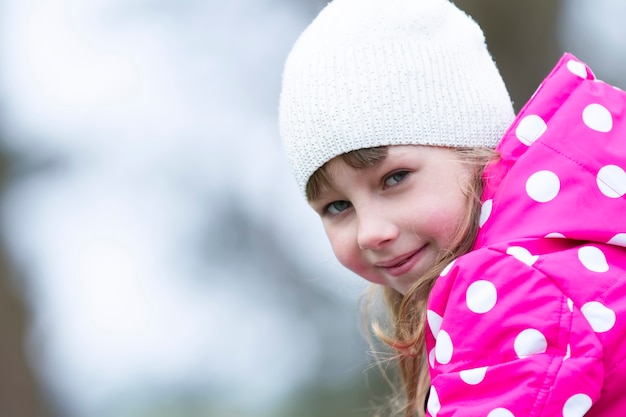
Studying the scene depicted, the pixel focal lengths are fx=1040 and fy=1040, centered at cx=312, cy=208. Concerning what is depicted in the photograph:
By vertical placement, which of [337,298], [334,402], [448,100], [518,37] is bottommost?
[334,402]

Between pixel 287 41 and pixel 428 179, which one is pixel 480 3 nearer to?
pixel 287 41

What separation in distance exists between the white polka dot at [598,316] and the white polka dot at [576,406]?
3.8 inches

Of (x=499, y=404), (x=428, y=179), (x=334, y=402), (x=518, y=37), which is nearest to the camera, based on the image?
(x=499, y=404)

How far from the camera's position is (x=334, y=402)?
6.72 meters

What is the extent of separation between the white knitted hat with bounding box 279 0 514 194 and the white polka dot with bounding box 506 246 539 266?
376mm

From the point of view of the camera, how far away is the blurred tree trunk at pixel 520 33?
443cm

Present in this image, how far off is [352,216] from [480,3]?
9.71 feet

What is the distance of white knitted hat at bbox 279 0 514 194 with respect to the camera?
188cm

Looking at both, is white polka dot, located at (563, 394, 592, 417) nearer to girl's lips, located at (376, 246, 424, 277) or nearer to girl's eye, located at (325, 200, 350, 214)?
girl's lips, located at (376, 246, 424, 277)

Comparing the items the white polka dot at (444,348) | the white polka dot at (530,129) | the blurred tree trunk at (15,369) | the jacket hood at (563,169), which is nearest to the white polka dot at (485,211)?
the jacket hood at (563,169)

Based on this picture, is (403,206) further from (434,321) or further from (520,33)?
(520,33)

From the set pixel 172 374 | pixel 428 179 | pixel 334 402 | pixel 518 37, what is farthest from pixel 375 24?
pixel 334 402

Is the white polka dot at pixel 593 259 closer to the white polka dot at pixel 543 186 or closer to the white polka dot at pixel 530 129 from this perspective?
the white polka dot at pixel 543 186

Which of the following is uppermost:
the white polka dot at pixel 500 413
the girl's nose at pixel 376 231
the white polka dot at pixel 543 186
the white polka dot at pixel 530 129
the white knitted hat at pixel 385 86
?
the white knitted hat at pixel 385 86
